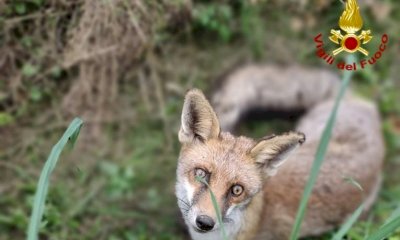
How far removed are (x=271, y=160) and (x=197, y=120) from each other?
60 centimetres

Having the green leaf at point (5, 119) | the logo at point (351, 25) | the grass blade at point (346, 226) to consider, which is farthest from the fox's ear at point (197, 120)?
the green leaf at point (5, 119)

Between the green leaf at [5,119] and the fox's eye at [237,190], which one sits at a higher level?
the green leaf at [5,119]

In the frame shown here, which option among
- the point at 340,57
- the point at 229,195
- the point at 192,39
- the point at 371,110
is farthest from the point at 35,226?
the point at 340,57

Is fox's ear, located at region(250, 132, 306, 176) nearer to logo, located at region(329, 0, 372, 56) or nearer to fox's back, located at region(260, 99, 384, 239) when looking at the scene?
fox's back, located at region(260, 99, 384, 239)

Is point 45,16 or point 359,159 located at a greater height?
point 45,16

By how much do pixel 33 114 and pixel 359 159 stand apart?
299 centimetres

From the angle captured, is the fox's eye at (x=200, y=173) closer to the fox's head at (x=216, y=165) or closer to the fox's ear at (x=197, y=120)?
the fox's head at (x=216, y=165)

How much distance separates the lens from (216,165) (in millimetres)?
3721

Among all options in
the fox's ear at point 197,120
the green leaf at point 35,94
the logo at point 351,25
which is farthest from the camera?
the green leaf at point 35,94

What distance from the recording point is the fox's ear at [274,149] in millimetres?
3682

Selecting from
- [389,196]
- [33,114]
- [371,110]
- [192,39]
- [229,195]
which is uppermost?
[192,39]

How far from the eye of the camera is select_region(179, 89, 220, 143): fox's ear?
3754 millimetres

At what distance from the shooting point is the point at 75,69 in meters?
5.02

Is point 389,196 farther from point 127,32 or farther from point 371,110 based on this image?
point 127,32
